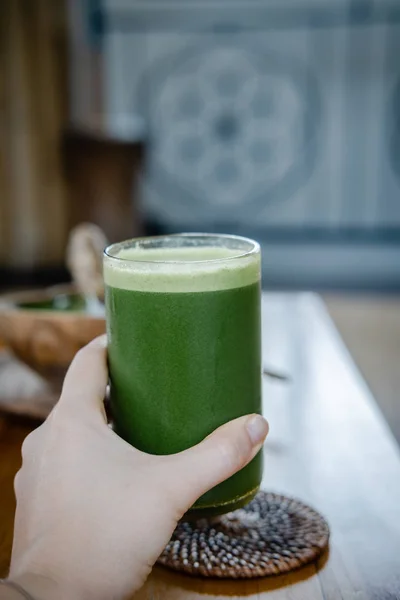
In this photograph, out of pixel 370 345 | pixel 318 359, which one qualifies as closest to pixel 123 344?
pixel 318 359

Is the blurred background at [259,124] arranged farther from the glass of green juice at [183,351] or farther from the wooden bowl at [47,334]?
the glass of green juice at [183,351]

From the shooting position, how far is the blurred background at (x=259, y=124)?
4809mm

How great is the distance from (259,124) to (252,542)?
15.2 ft

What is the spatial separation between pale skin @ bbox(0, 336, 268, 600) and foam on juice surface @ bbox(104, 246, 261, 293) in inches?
5.2

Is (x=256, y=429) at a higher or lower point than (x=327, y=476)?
higher

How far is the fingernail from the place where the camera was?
597 millimetres

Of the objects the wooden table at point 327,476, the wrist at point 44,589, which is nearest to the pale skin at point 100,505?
the wrist at point 44,589

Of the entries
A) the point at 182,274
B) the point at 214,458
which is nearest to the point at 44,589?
the point at 214,458

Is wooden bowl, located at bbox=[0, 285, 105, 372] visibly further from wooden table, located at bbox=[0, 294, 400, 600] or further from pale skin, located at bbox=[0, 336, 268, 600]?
pale skin, located at bbox=[0, 336, 268, 600]

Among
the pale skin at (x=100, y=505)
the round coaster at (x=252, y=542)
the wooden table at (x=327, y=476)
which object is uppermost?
the pale skin at (x=100, y=505)

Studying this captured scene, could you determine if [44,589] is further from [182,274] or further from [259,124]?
[259,124]

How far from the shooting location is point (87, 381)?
635mm

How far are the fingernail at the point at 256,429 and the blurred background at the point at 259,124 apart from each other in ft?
13.2

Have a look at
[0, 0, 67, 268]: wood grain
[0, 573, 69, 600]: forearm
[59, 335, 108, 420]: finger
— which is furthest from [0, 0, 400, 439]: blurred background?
[0, 573, 69, 600]: forearm
